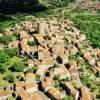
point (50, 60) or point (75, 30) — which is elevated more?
point (50, 60)

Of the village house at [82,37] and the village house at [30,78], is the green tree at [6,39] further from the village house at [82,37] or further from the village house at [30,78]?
the village house at [30,78]

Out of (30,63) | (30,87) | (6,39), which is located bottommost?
(30,87)

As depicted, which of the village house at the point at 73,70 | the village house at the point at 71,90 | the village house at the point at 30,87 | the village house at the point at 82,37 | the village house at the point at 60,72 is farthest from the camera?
the village house at the point at 82,37

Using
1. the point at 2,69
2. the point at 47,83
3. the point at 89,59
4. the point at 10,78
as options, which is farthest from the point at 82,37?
the point at 47,83

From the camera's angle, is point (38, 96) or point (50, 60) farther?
point (50, 60)

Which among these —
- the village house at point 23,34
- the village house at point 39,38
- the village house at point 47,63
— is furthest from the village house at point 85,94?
the village house at point 23,34

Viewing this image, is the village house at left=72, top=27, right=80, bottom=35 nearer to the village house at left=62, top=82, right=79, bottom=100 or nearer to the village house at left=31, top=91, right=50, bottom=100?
the village house at left=62, top=82, right=79, bottom=100

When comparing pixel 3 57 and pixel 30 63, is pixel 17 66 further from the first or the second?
pixel 3 57

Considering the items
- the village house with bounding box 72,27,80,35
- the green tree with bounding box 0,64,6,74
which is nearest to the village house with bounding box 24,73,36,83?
the green tree with bounding box 0,64,6,74

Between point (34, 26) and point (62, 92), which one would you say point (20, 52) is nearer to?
point (62, 92)
